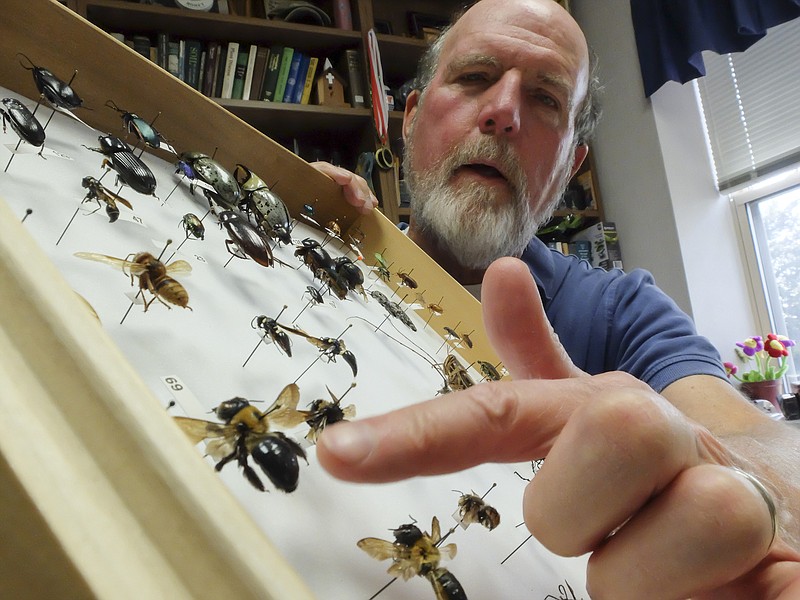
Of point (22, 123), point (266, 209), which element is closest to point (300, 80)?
point (266, 209)

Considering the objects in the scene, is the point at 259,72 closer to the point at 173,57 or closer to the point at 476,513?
the point at 173,57

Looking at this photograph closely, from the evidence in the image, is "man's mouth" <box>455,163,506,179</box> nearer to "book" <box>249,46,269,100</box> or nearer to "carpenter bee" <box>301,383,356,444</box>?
"carpenter bee" <box>301,383,356,444</box>

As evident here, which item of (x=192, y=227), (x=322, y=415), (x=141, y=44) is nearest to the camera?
(x=322, y=415)

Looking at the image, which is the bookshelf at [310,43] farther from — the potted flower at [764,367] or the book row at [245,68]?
the potted flower at [764,367]

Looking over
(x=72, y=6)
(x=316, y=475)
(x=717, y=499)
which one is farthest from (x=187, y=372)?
(x=72, y=6)

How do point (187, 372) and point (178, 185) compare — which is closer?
point (187, 372)

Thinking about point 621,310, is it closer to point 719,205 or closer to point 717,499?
point 717,499

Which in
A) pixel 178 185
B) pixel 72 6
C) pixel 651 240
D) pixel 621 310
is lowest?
pixel 651 240
